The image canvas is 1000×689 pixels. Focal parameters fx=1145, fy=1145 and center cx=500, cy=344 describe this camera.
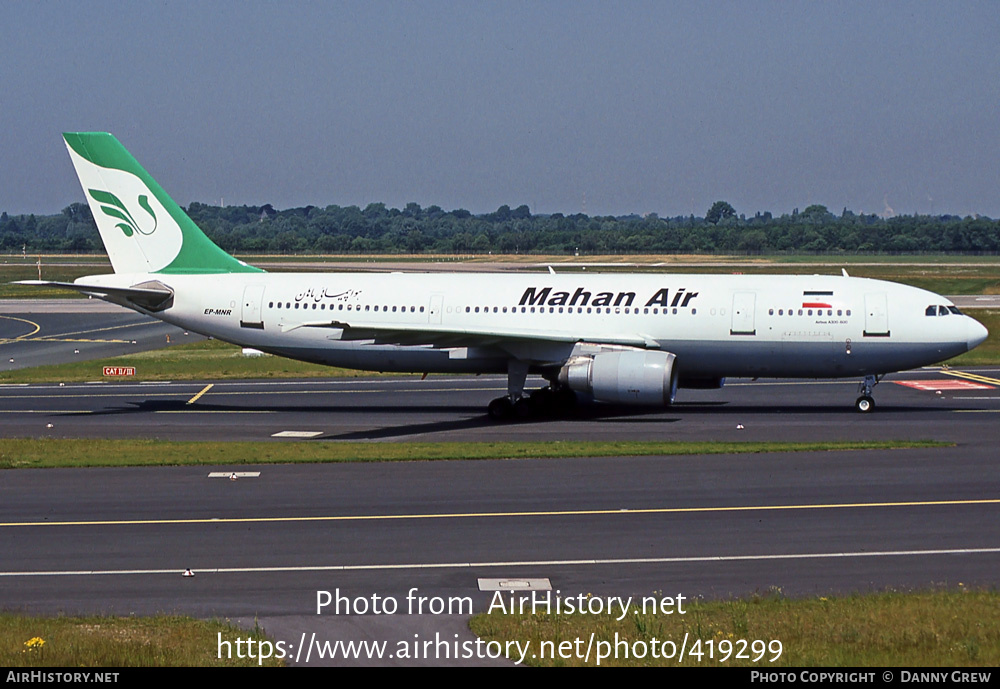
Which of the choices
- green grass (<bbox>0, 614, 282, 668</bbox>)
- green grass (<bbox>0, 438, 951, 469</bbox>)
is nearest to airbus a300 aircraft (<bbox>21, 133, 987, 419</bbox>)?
green grass (<bbox>0, 438, 951, 469</bbox>)

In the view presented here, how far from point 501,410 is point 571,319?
3.76 m

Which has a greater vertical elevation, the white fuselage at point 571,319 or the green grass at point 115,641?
the white fuselage at point 571,319

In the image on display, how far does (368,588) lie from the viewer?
1783cm

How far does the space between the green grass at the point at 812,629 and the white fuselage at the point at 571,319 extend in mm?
19618

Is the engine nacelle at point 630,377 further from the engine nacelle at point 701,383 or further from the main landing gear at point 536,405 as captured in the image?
the engine nacelle at point 701,383

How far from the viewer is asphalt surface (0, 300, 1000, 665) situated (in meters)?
17.7

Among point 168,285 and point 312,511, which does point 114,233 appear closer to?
point 168,285

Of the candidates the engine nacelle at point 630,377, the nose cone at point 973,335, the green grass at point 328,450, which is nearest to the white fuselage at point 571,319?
the nose cone at point 973,335

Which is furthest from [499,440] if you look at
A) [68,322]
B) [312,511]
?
[68,322]

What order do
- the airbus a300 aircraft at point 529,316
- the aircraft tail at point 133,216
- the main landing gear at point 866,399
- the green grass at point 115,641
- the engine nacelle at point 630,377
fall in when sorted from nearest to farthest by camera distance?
1. the green grass at point 115,641
2. the engine nacelle at point 630,377
3. the airbus a300 aircraft at point 529,316
4. the main landing gear at point 866,399
5. the aircraft tail at point 133,216

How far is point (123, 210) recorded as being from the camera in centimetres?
4075

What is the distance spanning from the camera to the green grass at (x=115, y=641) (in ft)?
44.7

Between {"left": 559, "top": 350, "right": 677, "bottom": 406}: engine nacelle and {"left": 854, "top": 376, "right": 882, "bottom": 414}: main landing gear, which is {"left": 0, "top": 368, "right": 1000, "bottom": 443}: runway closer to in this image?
{"left": 854, "top": 376, "right": 882, "bottom": 414}: main landing gear

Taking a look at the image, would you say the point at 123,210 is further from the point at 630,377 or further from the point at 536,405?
the point at 630,377
